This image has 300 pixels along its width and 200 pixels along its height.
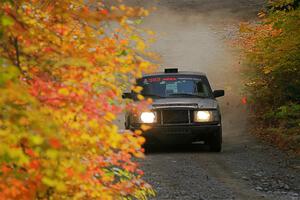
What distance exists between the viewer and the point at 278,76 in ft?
53.1

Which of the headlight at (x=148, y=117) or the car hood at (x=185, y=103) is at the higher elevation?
the car hood at (x=185, y=103)

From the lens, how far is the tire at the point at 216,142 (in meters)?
12.2

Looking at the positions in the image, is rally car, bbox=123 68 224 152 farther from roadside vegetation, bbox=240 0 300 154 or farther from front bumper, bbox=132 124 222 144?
roadside vegetation, bbox=240 0 300 154

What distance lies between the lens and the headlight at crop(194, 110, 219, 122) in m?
12.0

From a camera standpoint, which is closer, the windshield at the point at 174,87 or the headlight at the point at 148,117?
the headlight at the point at 148,117

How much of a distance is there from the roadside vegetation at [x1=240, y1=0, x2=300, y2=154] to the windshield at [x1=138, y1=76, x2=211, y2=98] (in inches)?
65.1

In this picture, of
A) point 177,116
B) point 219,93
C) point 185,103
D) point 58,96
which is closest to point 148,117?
point 177,116

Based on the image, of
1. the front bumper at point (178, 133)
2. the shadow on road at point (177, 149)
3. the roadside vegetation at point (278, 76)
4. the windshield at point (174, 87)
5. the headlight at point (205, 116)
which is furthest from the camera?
the shadow on road at point (177, 149)

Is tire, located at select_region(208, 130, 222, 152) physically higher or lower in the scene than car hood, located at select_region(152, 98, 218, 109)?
lower

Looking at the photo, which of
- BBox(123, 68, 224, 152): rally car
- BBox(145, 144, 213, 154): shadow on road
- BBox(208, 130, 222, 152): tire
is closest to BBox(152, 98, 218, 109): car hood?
BBox(123, 68, 224, 152): rally car

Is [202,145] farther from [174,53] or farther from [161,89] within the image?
[174,53]

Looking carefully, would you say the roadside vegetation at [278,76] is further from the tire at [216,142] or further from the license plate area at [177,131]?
the license plate area at [177,131]

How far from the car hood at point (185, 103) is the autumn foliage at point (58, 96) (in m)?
7.03

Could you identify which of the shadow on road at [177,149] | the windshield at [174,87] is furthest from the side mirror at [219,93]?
the shadow on road at [177,149]
